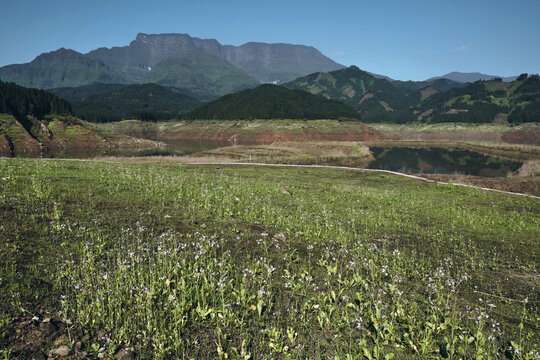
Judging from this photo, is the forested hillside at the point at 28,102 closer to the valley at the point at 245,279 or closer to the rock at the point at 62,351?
the valley at the point at 245,279

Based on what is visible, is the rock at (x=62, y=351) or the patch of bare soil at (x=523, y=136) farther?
the patch of bare soil at (x=523, y=136)

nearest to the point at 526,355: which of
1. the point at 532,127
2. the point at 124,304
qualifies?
the point at 124,304

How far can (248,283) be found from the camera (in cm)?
830

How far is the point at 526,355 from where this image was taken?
229 inches

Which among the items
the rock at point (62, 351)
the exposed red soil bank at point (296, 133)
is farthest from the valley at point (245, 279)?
the exposed red soil bank at point (296, 133)

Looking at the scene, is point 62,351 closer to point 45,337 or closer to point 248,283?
Result: point 45,337

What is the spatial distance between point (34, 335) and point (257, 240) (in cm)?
755

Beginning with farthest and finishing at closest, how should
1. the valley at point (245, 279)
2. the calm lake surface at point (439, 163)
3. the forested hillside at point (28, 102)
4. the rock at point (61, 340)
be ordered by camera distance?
1. the forested hillside at point (28, 102)
2. the calm lake surface at point (439, 163)
3. the valley at point (245, 279)
4. the rock at point (61, 340)

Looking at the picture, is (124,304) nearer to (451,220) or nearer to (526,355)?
(526,355)

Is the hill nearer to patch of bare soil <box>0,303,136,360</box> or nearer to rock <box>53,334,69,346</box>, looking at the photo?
patch of bare soil <box>0,303,136,360</box>

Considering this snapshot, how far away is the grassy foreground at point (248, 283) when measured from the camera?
20.2ft

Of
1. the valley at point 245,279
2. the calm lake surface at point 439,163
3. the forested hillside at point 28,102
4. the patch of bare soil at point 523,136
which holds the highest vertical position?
the forested hillside at point 28,102

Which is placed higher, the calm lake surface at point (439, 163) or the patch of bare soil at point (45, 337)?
the patch of bare soil at point (45, 337)

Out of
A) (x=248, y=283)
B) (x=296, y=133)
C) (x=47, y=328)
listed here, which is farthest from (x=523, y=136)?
(x=47, y=328)
